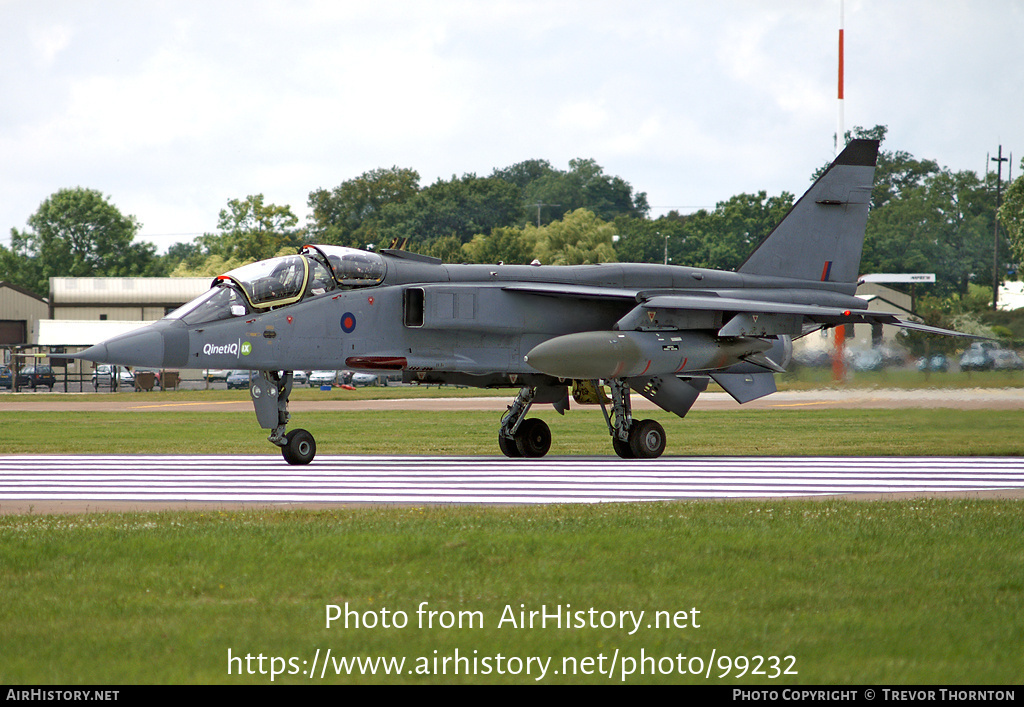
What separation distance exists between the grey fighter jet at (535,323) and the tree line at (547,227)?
A: 154 feet

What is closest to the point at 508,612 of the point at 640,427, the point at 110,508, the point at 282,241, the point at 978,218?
the point at 110,508

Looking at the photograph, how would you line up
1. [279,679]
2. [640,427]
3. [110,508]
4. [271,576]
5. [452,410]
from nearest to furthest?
[279,679] < [271,576] < [110,508] < [640,427] < [452,410]

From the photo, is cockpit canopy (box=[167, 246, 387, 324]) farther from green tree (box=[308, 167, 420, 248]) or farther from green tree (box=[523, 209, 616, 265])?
green tree (box=[308, 167, 420, 248])

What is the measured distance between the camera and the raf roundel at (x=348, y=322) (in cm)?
1638

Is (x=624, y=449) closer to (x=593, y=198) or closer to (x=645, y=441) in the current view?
(x=645, y=441)

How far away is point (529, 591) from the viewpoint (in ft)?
22.9

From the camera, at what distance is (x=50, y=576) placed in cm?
752

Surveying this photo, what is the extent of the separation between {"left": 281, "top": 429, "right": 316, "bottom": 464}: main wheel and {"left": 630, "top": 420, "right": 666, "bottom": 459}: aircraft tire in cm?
510

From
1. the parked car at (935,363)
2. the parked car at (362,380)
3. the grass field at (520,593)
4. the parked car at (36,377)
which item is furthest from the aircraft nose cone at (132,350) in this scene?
the parked car at (362,380)

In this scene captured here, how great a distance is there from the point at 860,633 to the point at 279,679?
3.05 meters

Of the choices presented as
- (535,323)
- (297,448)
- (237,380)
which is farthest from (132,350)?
(237,380)

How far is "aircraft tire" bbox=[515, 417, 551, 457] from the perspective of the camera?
18.7 metres

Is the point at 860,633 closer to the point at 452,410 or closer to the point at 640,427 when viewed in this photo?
the point at 640,427

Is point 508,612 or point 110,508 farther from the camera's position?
point 110,508
